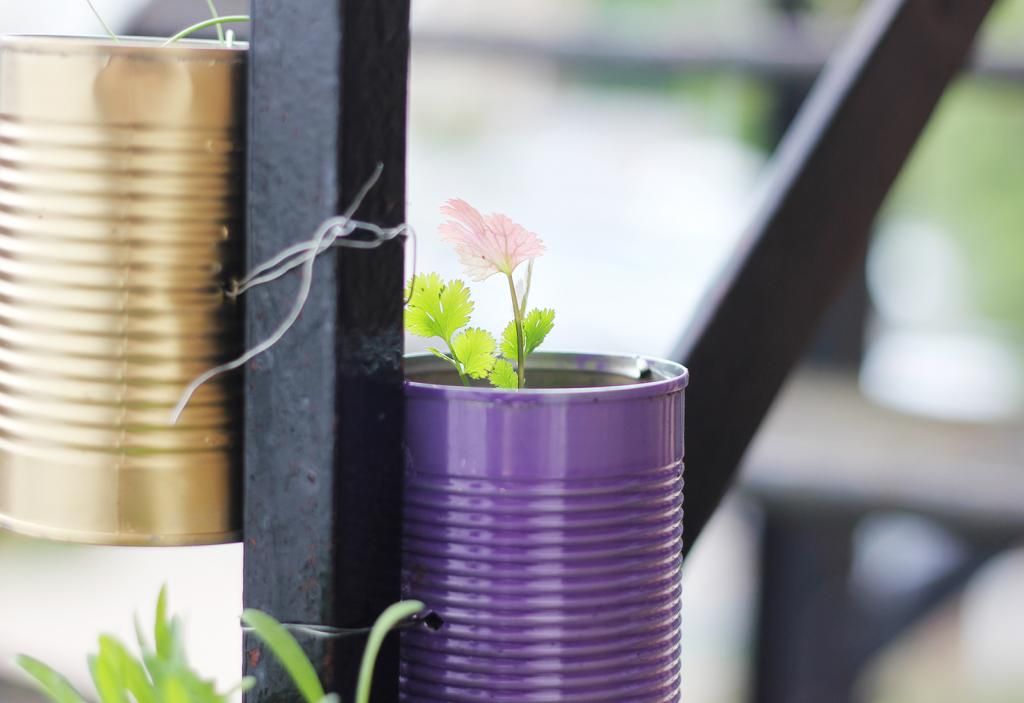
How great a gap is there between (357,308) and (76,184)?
113 millimetres

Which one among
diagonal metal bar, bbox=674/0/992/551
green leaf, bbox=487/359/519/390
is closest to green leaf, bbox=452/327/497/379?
green leaf, bbox=487/359/519/390

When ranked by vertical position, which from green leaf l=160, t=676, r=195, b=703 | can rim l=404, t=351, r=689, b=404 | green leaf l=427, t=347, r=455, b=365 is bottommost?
green leaf l=160, t=676, r=195, b=703

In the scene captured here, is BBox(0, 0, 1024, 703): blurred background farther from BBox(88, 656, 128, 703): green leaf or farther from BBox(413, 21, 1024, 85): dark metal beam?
BBox(88, 656, 128, 703): green leaf

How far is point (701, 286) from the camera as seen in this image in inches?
89.6

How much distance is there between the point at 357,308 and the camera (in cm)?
47

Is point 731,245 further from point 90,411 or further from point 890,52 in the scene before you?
point 90,411

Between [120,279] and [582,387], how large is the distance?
0.19 metres

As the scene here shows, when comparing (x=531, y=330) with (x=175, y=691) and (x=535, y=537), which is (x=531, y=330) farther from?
(x=175, y=691)

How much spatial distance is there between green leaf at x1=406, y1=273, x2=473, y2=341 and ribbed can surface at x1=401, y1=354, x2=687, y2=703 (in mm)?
34

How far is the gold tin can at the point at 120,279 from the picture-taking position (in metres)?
0.47

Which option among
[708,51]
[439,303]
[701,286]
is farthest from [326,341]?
[708,51]

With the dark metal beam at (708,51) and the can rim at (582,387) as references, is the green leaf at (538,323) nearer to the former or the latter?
the can rim at (582,387)

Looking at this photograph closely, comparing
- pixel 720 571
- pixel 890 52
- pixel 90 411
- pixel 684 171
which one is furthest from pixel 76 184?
pixel 720 571

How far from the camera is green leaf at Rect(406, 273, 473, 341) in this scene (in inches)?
20.1
